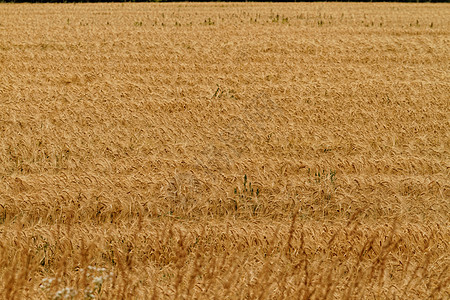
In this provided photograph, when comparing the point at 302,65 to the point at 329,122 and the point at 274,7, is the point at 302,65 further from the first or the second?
the point at 274,7

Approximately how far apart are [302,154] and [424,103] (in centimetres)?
424

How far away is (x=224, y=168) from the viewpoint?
7.49 m

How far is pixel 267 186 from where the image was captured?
22.4 ft

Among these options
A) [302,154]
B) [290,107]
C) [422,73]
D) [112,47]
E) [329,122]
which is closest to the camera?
[302,154]

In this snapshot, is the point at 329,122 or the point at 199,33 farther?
the point at 199,33

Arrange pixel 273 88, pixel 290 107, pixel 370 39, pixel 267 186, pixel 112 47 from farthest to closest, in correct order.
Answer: pixel 370 39, pixel 112 47, pixel 273 88, pixel 290 107, pixel 267 186

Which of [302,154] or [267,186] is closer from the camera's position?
[267,186]

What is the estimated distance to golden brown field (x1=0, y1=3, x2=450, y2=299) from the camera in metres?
4.67

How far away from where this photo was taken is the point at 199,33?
734 inches

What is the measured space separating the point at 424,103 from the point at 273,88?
3.30 m

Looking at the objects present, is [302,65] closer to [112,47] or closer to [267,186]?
[112,47]

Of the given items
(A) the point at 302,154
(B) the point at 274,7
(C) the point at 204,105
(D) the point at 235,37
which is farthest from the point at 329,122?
(B) the point at 274,7

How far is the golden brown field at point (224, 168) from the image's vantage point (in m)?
4.67

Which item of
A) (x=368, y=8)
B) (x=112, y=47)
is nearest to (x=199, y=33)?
(x=112, y=47)
